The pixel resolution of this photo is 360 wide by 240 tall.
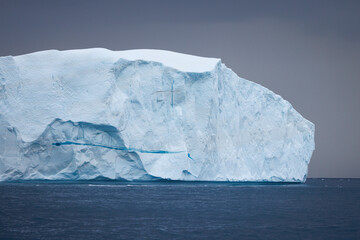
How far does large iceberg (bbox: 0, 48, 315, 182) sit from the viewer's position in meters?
20.8

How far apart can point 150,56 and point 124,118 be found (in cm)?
344

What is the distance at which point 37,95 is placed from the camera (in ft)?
70.6

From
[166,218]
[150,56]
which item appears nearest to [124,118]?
[150,56]

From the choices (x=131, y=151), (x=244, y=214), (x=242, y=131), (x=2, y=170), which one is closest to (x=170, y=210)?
(x=244, y=214)

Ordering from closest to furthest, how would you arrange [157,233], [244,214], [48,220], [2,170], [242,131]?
[157,233] → [48,220] → [244,214] → [2,170] → [242,131]

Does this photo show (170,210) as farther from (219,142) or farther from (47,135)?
(219,142)

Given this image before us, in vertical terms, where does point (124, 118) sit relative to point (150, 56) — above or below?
below

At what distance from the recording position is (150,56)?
76.9 ft

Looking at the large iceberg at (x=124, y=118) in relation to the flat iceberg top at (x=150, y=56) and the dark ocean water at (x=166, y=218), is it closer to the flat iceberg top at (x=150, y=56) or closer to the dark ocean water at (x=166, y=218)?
the flat iceberg top at (x=150, y=56)

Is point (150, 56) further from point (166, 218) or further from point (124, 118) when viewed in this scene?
point (166, 218)

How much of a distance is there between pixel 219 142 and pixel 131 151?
474 cm

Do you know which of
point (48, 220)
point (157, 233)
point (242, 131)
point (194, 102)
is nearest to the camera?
point (157, 233)

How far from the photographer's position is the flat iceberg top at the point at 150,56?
22625 millimetres

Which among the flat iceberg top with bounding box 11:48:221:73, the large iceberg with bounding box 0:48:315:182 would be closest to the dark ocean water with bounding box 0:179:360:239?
the large iceberg with bounding box 0:48:315:182
